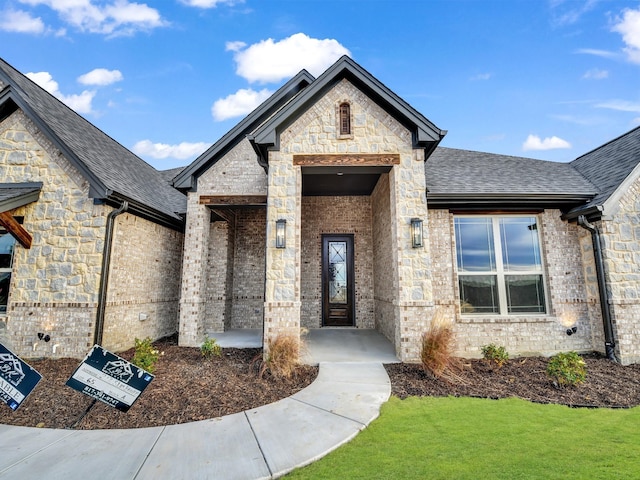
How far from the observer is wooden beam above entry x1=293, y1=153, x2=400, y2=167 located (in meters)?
6.83

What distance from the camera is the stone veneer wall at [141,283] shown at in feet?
23.0

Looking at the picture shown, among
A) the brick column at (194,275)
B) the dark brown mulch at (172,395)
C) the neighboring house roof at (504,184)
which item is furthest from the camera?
the brick column at (194,275)

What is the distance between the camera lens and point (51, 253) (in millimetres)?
6641

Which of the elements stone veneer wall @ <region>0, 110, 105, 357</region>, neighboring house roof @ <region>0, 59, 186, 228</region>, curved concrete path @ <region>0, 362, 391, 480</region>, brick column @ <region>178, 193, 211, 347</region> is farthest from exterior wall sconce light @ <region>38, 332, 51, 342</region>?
curved concrete path @ <region>0, 362, 391, 480</region>

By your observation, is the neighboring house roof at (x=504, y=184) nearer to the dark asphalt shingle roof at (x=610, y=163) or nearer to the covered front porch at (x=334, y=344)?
the dark asphalt shingle roof at (x=610, y=163)

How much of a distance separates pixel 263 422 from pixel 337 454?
3.69 feet

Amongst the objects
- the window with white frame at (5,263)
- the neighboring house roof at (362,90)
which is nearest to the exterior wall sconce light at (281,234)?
the neighboring house roof at (362,90)

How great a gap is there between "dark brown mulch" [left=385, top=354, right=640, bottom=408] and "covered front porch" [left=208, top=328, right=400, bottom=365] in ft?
2.57

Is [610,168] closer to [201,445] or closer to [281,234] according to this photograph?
[281,234]

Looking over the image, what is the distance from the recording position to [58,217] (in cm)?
672

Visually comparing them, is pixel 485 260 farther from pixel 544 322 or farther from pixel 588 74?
A: pixel 588 74

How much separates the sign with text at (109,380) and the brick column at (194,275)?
4.36m

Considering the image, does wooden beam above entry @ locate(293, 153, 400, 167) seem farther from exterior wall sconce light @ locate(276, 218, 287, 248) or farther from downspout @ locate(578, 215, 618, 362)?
downspout @ locate(578, 215, 618, 362)

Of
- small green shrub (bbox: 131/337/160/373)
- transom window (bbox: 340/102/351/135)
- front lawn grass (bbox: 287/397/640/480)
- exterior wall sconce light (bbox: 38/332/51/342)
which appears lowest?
front lawn grass (bbox: 287/397/640/480)
